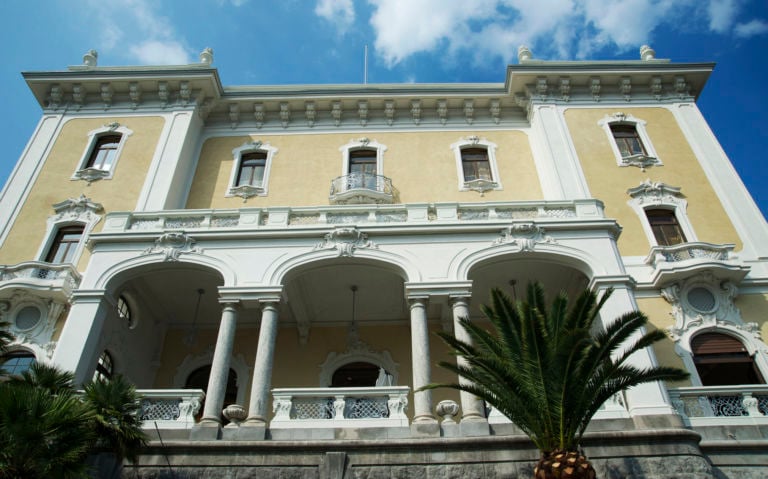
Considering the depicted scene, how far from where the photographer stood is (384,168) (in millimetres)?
20953

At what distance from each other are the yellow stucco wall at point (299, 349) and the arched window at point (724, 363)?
21.0 ft

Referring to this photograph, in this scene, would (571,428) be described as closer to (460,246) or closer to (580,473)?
(580,473)

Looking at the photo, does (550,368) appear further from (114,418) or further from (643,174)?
(643,174)

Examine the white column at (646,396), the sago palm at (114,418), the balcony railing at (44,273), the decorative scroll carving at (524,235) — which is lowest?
the sago palm at (114,418)

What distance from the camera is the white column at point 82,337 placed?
1257 cm

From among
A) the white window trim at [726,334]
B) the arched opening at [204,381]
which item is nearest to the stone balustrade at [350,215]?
the white window trim at [726,334]

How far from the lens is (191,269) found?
15.1 meters

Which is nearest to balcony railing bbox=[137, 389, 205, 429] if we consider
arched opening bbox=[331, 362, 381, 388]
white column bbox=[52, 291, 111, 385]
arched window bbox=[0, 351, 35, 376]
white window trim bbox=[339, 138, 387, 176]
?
white column bbox=[52, 291, 111, 385]

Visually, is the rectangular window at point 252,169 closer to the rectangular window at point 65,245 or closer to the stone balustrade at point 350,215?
the stone balustrade at point 350,215

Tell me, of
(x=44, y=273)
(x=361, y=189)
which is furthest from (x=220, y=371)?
(x=361, y=189)

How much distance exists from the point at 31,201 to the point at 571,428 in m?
17.6

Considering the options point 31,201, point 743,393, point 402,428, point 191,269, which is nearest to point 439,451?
point 402,428

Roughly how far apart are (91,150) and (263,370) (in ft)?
42.0

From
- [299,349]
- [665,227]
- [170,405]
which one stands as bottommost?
[170,405]
